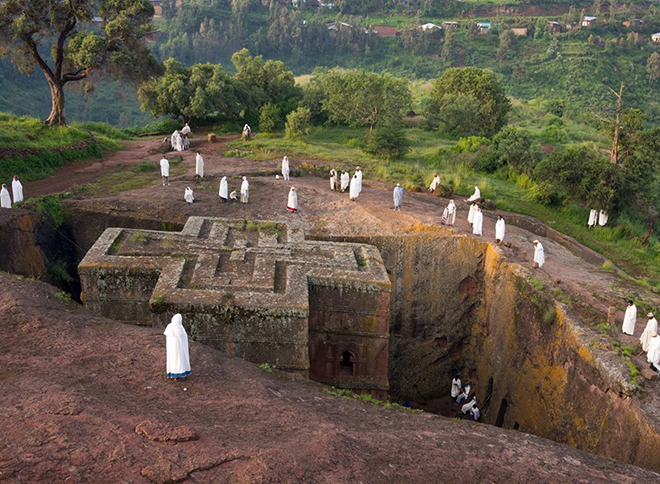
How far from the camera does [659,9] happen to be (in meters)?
75.2

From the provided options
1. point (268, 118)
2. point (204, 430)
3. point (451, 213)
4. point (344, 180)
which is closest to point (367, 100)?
point (268, 118)

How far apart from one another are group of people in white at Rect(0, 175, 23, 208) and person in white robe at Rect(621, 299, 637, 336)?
15.3 meters

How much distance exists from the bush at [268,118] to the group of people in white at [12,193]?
13.8 m

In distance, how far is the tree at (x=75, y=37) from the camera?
23.4 metres

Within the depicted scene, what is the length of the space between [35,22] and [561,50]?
48929mm

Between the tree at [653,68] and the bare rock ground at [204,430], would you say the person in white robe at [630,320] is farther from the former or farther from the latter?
the tree at [653,68]

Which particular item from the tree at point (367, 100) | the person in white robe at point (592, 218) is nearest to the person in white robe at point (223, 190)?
the person in white robe at point (592, 218)

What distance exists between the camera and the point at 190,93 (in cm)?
2891

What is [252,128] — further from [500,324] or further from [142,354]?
[142,354]

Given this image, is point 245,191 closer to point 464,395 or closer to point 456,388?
point 456,388

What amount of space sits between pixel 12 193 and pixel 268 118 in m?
14.1

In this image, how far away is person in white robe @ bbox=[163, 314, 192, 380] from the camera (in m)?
8.73

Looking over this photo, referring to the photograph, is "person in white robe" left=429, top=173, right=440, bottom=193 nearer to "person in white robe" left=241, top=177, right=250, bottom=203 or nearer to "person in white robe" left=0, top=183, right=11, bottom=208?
"person in white robe" left=241, top=177, right=250, bottom=203

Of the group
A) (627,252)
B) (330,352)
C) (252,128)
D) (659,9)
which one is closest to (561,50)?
(659,9)
